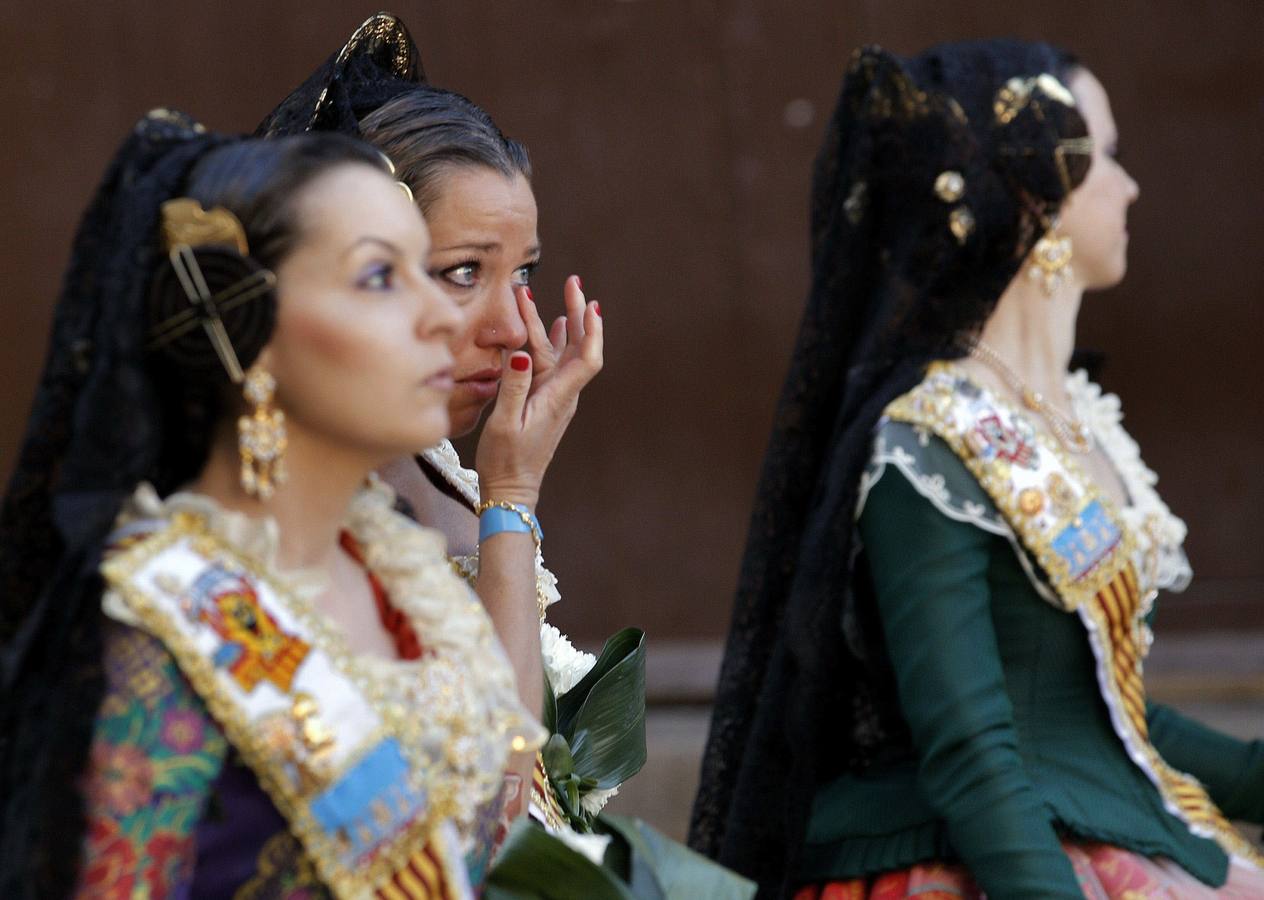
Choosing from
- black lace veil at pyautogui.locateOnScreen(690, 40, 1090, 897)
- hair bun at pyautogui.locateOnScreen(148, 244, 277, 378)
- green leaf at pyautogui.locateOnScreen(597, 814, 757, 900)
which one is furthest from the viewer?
black lace veil at pyautogui.locateOnScreen(690, 40, 1090, 897)

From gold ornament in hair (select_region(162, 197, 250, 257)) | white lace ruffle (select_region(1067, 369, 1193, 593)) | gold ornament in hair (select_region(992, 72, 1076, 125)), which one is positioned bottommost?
white lace ruffle (select_region(1067, 369, 1193, 593))

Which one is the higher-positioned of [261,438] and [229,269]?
[229,269]

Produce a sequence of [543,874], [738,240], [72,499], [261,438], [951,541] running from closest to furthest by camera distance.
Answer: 1. [72,499]
2. [261,438]
3. [543,874]
4. [951,541]
5. [738,240]

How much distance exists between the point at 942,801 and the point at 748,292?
292 cm

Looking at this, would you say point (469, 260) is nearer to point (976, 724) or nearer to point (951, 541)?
point (951, 541)

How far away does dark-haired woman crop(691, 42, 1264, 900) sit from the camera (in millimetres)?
2625

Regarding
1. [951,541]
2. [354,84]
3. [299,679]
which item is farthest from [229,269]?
[951,541]

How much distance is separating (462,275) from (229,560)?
0.94 metres

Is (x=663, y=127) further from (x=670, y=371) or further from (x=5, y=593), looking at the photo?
(x=5, y=593)

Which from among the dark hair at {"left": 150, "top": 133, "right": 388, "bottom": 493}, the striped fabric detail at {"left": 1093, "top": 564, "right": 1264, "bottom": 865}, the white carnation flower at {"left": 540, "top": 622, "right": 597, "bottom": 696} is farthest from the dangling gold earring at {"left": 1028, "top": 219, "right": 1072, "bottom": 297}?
the dark hair at {"left": 150, "top": 133, "right": 388, "bottom": 493}

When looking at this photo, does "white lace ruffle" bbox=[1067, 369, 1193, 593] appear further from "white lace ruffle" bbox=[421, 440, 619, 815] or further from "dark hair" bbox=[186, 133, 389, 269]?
"dark hair" bbox=[186, 133, 389, 269]

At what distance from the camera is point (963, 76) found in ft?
9.12

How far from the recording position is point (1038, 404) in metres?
2.84

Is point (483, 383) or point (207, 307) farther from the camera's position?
point (483, 383)
